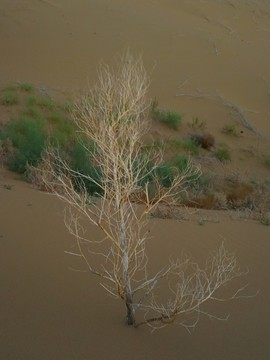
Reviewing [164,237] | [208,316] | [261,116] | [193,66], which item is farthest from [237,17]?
[208,316]

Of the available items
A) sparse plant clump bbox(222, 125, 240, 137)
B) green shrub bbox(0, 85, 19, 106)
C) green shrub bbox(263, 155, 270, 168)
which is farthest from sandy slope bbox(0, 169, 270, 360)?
sparse plant clump bbox(222, 125, 240, 137)

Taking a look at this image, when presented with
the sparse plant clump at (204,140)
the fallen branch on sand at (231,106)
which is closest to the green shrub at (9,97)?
the sparse plant clump at (204,140)

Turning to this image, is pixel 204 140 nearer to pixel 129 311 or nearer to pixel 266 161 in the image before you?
pixel 266 161

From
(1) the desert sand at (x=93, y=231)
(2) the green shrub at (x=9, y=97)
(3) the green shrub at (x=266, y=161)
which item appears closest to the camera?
(1) the desert sand at (x=93, y=231)

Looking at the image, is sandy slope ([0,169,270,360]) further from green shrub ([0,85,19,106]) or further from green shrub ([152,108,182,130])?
green shrub ([152,108,182,130])

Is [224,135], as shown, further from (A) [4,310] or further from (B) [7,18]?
(A) [4,310]

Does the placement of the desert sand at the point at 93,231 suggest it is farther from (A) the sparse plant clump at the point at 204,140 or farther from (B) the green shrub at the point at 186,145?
(B) the green shrub at the point at 186,145

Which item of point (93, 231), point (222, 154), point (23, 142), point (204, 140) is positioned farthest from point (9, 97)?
point (93, 231)
